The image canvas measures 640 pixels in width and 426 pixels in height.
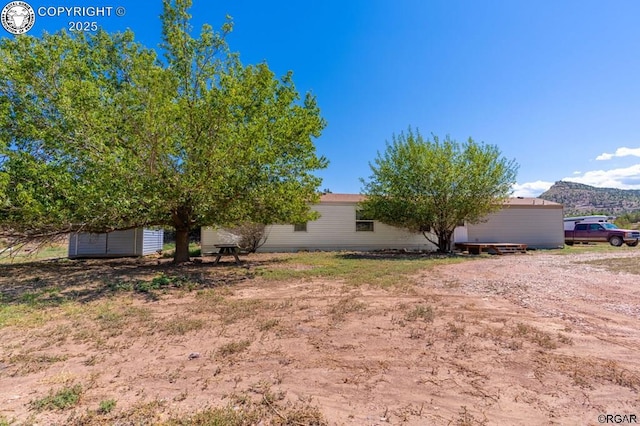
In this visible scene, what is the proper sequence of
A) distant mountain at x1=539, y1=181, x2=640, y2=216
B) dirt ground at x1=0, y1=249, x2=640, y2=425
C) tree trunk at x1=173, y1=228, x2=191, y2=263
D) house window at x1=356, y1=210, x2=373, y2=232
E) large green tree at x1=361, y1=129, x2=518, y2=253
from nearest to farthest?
dirt ground at x1=0, y1=249, x2=640, y2=425 → tree trunk at x1=173, y1=228, x2=191, y2=263 → large green tree at x1=361, y1=129, x2=518, y2=253 → house window at x1=356, y1=210, x2=373, y2=232 → distant mountain at x1=539, y1=181, x2=640, y2=216

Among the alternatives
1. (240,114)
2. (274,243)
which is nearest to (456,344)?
(240,114)

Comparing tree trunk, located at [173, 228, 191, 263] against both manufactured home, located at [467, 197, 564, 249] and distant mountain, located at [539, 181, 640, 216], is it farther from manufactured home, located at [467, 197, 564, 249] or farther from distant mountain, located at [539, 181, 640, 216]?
distant mountain, located at [539, 181, 640, 216]

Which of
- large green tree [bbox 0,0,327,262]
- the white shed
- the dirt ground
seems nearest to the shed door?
the white shed

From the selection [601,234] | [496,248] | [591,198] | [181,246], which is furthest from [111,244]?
[591,198]

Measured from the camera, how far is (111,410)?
2385 millimetres

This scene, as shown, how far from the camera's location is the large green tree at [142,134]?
7.12m

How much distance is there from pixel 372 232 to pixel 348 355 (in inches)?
565

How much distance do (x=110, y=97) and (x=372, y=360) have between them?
869 cm

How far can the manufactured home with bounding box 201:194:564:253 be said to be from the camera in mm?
16391

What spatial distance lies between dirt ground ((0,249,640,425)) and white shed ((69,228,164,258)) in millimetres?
9432

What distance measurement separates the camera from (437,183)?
14023 mm

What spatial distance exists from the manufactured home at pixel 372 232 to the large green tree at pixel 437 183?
2.32 meters

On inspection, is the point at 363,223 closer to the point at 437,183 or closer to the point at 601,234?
the point at 437,183

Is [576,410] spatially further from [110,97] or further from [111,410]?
[110,97]
